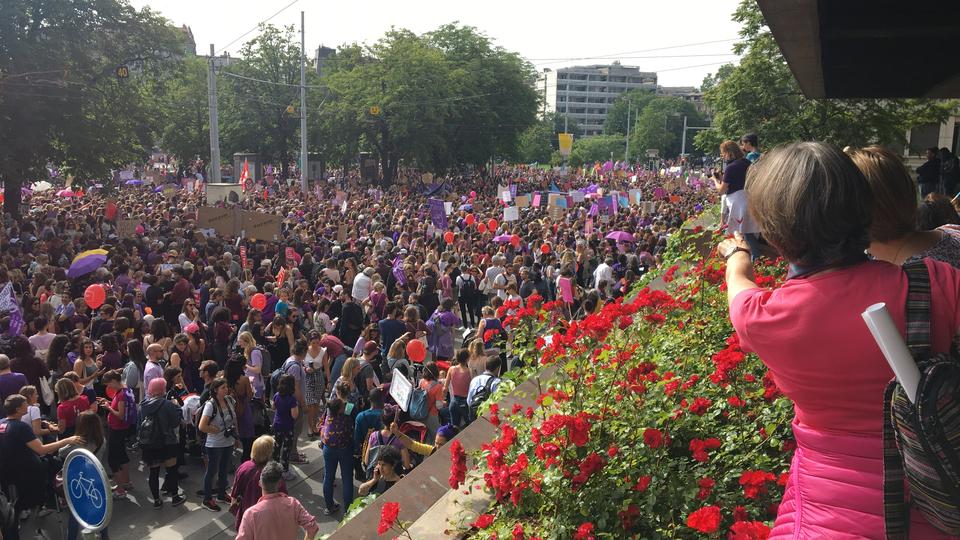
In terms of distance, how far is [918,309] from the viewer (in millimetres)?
1610

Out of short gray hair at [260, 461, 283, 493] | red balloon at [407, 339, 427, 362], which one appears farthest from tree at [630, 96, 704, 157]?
short gray hair at [260, 461, 283, 493]

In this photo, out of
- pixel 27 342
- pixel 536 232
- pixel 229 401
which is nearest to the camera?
pixel 229 401

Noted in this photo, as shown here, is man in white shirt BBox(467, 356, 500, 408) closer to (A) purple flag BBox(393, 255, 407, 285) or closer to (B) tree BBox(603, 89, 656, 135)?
(A) purple flag BBox(393, 255, 407, 285)

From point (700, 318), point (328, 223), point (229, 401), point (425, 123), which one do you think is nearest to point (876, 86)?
point (700, 318)

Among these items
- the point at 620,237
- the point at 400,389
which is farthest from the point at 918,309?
the point at 620,237

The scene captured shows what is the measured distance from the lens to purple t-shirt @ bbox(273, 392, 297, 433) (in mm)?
9172

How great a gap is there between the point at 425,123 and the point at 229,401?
151ft

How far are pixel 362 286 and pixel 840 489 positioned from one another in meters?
12.3

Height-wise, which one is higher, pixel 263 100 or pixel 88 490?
pixel 263 100

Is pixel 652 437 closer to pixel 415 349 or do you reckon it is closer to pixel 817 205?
pixel 817 205

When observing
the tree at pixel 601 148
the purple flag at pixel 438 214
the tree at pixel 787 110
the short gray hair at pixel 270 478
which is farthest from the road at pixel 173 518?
the tree at pixel 601 148

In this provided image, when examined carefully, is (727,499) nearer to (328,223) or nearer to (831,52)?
(831,52)

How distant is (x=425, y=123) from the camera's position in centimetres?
5319

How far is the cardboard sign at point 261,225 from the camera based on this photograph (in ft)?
63.3
